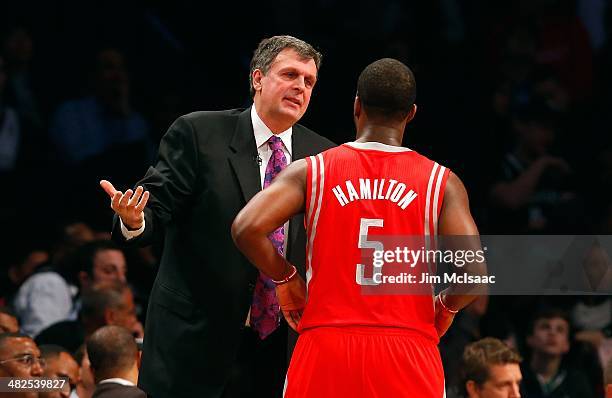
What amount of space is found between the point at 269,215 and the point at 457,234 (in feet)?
1.95

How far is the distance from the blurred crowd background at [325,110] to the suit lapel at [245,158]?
8.72 feet

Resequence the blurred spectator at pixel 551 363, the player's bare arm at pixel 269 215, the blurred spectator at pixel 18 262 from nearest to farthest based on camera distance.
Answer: the player's bare arm at pixel 269 215 → the blurred spectator at pixel 551 363 → the blurred spectator at pixel 18 262

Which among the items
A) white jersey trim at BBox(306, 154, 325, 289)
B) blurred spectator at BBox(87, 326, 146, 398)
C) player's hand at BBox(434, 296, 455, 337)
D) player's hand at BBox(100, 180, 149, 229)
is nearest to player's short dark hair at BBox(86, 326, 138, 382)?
blurred spectator at BBox(87, 326, 146, 398)

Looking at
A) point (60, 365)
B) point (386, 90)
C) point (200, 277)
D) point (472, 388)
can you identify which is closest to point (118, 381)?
point (60, 365)

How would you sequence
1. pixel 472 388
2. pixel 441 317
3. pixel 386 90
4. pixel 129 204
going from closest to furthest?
pixel 386 90 → pixel 441 317 → pixel 129 204 → pixel 472 388

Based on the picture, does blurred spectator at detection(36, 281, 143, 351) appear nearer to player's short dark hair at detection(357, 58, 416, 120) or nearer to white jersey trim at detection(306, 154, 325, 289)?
white jersey trim at detection(306, 154, 325, 289)

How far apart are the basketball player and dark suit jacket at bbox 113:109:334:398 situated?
578mm

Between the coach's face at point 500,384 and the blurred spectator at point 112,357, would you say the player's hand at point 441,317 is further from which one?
the coach's face at point 500,384

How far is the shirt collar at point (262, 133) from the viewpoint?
475 centimetres

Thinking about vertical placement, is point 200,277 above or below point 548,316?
below

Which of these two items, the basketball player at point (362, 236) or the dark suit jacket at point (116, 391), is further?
the dark suit jacket at point (116, 391)

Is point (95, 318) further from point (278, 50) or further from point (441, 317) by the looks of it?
point (441, 317)

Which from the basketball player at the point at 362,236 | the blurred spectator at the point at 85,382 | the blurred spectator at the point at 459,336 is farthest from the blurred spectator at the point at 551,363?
the basketball player at the point at 362,236

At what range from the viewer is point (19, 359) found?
5812 mm
